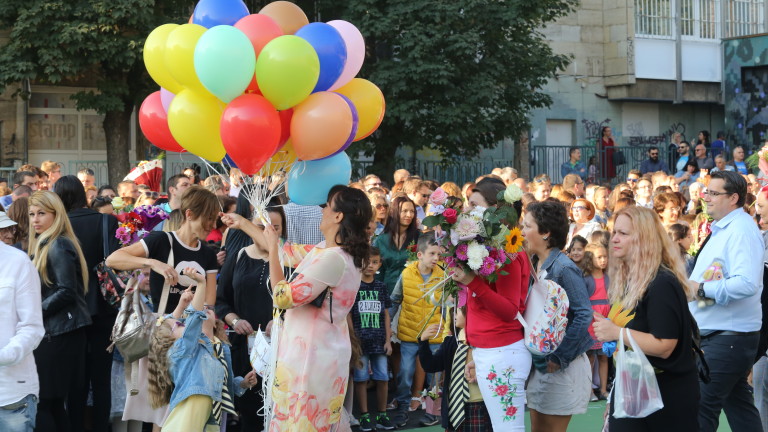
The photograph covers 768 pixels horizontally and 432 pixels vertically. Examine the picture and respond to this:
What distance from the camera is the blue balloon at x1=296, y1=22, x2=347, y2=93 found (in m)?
6.46

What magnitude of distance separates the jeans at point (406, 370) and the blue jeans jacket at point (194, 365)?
10.8 ft

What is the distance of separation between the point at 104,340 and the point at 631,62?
21.0 metres

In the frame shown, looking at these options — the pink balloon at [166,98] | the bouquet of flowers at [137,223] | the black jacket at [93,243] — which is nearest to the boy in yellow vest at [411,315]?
the bouquet of flowers at [137,223]

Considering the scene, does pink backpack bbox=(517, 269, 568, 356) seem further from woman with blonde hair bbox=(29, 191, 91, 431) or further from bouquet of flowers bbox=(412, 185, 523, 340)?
woman with blonde hair bbox=(29, 191, 91, 431)

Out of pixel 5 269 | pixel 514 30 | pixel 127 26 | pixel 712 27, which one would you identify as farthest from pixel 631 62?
pixel 5 269

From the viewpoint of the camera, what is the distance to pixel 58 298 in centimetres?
698

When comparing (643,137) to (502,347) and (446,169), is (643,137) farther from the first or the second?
(502,347)

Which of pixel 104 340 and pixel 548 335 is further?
pixel 104 340

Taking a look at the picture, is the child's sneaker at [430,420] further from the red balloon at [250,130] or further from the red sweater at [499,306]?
the red balloon at [250,130]

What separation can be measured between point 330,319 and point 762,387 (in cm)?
380

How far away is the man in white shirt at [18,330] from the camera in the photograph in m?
5.38

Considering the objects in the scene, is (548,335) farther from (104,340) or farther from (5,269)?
(104,340)

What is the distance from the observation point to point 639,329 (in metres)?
5.39

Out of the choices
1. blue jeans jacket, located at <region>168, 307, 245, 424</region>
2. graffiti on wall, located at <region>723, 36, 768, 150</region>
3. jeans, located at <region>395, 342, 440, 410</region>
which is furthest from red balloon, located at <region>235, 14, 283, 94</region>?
graffiti on wall, located at <region>723, 36, 768, 150</region>
